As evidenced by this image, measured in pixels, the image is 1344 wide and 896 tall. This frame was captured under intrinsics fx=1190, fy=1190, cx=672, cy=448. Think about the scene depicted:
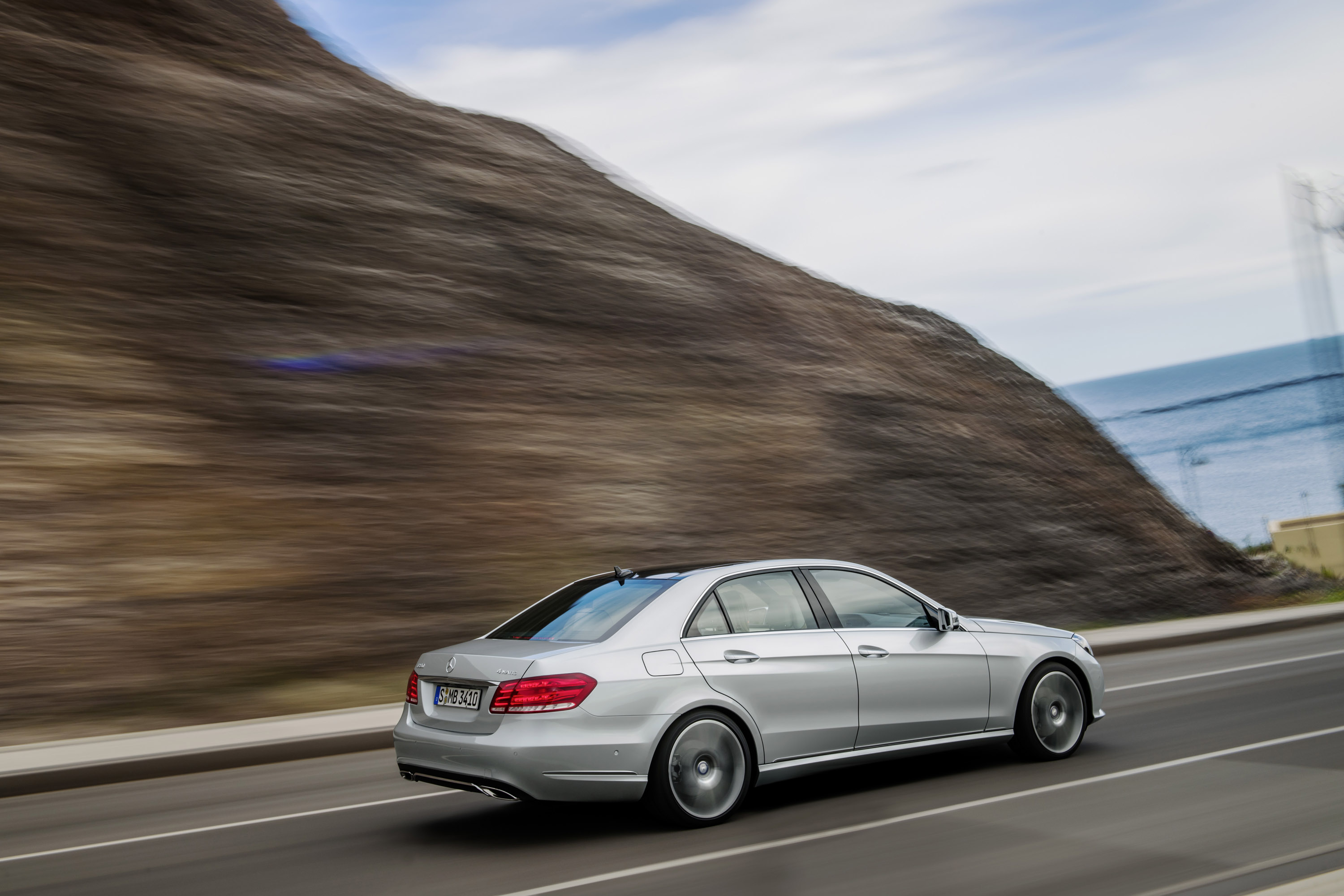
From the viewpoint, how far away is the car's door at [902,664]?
7.12 m

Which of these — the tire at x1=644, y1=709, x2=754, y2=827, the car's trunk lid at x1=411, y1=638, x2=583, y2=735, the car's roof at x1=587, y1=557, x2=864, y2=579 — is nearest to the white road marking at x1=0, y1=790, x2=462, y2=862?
the car's trunk lid at x1=411, y1=638, x2=583, y2=735

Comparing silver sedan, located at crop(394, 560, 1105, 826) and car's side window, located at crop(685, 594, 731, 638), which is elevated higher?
car's side window, located at crop(685, 594, 731, 638)

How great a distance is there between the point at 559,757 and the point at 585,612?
1062mm

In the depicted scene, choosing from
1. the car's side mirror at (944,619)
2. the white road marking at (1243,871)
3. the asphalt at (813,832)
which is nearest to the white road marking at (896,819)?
the asphalt at (813,832)

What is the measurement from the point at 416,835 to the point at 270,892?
110cm

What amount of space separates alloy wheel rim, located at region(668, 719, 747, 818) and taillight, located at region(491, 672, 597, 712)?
63 centimetres

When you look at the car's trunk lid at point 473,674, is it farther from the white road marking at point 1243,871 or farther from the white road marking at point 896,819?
the white road marking at point 1243,871

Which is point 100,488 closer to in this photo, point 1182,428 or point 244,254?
point 244,254

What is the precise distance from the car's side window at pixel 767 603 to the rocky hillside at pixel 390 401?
8.34 m

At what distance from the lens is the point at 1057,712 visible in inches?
313

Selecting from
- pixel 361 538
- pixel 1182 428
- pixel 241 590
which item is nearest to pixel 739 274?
pixel 361 538

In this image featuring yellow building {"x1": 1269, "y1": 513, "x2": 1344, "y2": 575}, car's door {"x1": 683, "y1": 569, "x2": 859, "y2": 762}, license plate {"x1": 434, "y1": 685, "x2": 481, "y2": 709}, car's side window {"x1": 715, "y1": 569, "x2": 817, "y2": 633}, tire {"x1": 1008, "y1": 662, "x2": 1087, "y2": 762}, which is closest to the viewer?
license plate {"x1": 434, "y1": 685, "x2": 481, "y2": 709}

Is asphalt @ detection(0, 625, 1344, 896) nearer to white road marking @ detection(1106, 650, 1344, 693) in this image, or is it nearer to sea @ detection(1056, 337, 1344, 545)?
white road marking @ detection(1106, 650, 1344, 693)

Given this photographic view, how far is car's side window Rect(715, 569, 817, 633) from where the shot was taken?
272 inches
